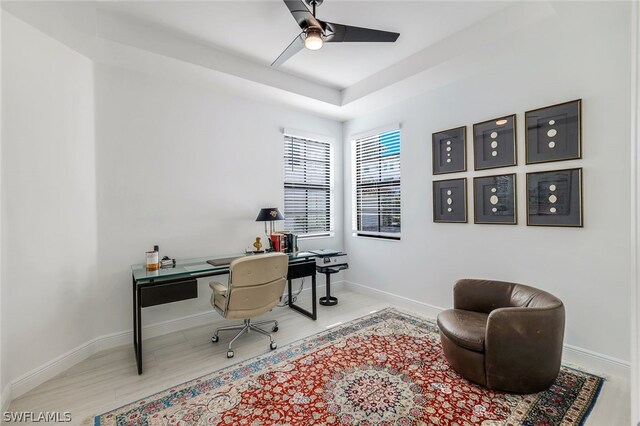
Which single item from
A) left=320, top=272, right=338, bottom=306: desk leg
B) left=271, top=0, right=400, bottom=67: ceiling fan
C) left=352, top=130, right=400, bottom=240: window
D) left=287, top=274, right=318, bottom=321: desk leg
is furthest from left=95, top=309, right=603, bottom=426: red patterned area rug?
left=271, top=0, right=400, bottom=67: ceiling fan

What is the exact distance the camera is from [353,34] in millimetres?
2197

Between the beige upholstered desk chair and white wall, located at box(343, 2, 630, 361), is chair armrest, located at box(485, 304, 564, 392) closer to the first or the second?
white wall, located at box(343, 2, 630, 361)

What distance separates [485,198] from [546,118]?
0.88 metres

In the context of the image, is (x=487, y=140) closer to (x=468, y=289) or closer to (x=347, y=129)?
(x=468, y=289)

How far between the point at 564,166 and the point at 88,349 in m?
4.58

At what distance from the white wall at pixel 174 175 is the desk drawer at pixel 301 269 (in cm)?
81

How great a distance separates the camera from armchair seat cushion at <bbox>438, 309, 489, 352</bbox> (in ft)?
6.69

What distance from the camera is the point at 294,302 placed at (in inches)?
159

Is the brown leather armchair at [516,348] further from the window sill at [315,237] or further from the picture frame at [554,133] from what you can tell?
the window sill at [315,237]

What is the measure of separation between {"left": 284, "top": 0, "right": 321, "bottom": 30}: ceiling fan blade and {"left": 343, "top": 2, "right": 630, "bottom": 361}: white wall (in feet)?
5.31

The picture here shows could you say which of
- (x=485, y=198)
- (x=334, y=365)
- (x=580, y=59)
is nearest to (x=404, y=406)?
(x=334, y=365)

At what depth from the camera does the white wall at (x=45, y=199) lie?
80.6 inches

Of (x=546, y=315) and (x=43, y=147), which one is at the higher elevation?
(x=43, y=147)

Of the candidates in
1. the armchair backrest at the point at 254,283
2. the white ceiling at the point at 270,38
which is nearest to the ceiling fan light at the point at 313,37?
the white ceiling at the point at 270,38
